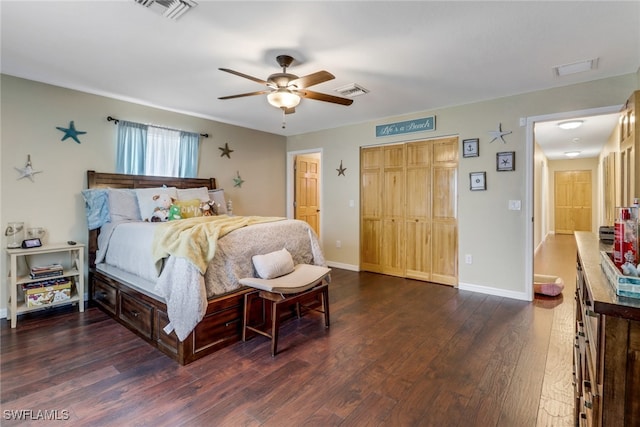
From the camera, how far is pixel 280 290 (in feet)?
8.09

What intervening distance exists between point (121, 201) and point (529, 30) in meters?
4.18

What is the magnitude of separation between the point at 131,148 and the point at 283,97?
93.2 inches

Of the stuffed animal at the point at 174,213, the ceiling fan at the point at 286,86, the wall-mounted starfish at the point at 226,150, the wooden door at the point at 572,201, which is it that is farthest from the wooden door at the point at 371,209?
the wooden door at the point at 572,201

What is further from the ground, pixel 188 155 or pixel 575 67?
pixel 575 67

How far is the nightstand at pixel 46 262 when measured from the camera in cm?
292

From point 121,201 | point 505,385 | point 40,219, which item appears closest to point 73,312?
point 40,219

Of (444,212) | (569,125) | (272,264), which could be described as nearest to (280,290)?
(272,264)

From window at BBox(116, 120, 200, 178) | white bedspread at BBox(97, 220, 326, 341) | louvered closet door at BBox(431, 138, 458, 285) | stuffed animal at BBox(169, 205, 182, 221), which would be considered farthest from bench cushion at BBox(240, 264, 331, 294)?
window at BBox(116, 120, 200, 178)

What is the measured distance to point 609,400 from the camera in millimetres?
869

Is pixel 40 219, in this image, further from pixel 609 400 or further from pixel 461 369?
pixel 609 400

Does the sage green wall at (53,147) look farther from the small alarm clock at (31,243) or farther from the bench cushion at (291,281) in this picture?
the bench cushion at (291,281)

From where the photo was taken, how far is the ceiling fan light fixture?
2740mm

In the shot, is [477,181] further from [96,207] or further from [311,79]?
[96,207]

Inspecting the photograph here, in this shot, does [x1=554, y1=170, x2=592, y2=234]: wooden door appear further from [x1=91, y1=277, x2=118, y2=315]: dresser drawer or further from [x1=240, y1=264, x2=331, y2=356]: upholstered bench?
[x1=91, y1=277, x2=118, y2=315]: dresser drawer
